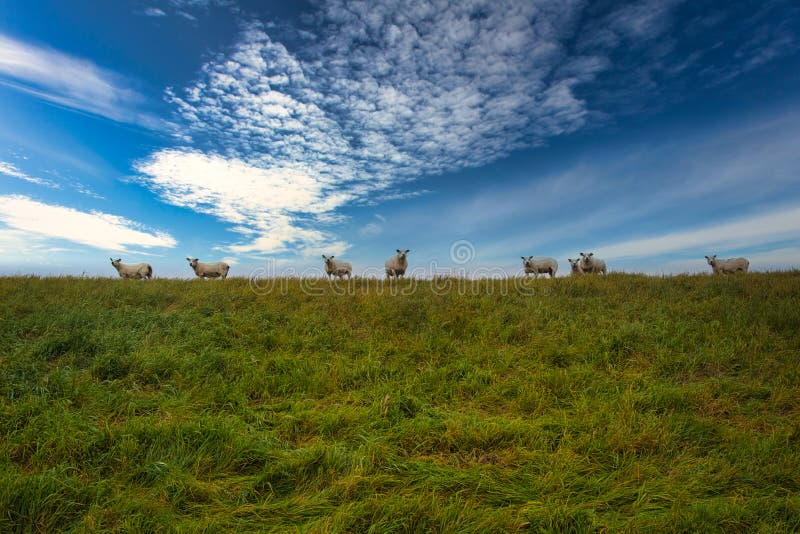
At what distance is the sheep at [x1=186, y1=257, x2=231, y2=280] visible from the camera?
2694 centimetres

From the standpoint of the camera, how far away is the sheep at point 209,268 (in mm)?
26938

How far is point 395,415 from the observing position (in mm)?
6117

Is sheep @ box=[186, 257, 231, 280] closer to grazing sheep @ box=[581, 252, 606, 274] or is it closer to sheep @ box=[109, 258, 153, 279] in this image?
sheep @ box=[109, 258, 153, 279]

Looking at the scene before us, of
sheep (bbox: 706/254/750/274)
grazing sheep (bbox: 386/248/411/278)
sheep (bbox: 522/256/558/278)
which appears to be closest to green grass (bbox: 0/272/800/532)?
grazing sheep (bbox: 386/248/411/278)

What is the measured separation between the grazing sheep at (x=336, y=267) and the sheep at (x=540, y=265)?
1210 cm

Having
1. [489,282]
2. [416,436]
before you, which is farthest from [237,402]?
[489,282]

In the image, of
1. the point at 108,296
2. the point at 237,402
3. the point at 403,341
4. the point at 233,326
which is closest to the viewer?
the point at 237,402

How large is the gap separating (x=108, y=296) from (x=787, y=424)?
51.7ft

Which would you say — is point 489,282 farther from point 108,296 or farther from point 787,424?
point 108,296

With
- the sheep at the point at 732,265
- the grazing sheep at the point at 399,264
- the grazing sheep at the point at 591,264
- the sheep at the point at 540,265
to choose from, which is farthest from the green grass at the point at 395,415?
the sheep at the point at 732,265

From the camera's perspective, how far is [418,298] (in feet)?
40.3

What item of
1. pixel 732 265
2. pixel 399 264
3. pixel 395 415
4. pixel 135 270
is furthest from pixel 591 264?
pixel 135 270

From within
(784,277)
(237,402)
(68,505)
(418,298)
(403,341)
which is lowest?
(68,505)

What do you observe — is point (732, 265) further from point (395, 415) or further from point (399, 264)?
point (395, 415)
